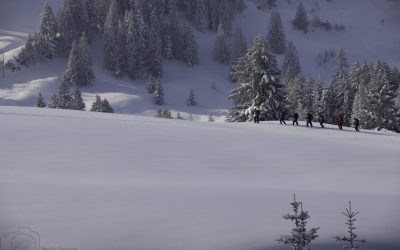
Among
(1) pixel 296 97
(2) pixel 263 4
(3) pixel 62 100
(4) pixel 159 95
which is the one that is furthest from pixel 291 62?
(3) pixel 62 100

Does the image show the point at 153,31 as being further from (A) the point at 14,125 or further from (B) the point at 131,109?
(A) the point at 14,125

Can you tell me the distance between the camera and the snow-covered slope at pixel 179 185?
431 inches

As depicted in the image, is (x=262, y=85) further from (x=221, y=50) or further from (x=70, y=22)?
(x=221, y=50)

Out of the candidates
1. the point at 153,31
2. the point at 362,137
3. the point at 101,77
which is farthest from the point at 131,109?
the point at 362,137

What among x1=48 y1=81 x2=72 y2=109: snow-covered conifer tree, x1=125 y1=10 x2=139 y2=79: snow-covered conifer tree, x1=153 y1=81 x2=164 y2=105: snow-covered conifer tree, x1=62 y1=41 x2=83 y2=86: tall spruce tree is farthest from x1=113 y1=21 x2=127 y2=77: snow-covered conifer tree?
x1=48 y1=81 x2=72 y2=109: snow-covered conifer tree

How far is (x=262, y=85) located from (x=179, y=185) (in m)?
29.5

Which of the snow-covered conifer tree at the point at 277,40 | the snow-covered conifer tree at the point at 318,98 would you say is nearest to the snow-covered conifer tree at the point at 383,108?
the snow-covered conifer tree at the point at 318,98

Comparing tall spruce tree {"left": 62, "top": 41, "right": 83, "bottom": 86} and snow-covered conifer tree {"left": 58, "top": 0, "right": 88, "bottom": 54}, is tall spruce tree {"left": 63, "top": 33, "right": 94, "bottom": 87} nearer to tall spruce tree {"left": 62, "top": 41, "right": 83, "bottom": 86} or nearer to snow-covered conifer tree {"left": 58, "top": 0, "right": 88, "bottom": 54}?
tall spruce tree {"left": 62, "top": 41, "right": 83, "bottom": 86}

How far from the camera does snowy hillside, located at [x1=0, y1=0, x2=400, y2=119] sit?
305 feet

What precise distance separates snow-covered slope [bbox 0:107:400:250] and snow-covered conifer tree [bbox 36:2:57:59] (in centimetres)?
7970

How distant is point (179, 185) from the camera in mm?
15125

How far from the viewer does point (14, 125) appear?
2394 cm

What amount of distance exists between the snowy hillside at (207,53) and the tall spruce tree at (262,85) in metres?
44.9

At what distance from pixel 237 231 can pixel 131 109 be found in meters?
77.9
